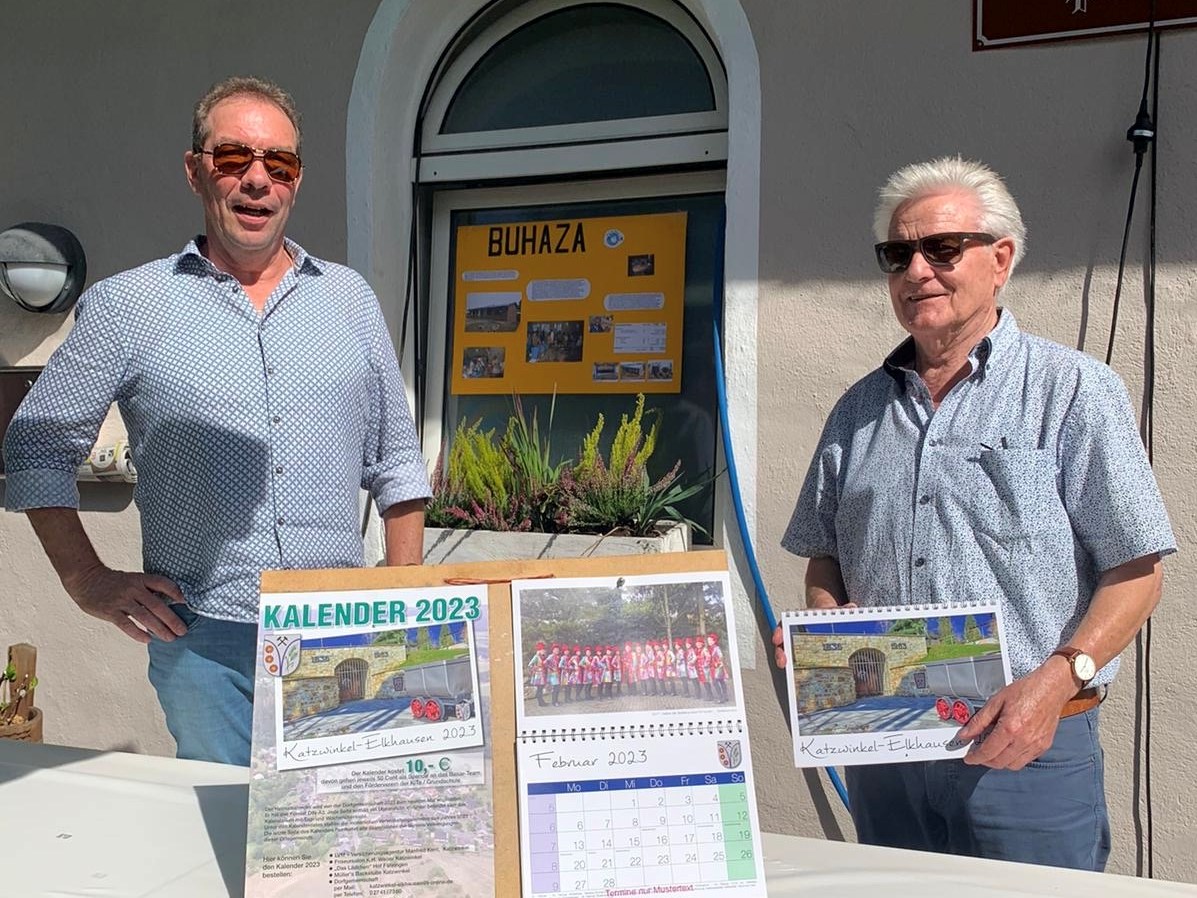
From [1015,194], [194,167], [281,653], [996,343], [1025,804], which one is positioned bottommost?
[1025,804]

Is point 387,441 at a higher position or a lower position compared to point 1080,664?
higher

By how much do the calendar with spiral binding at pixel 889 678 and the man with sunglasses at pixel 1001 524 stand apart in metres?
0.05

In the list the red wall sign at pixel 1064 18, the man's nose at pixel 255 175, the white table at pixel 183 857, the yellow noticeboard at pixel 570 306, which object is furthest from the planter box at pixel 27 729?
the red wall sign at pixel 1064 18

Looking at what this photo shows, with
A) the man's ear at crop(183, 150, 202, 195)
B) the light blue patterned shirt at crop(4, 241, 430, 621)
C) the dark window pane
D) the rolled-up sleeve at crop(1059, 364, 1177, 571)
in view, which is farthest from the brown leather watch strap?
the dark window pane

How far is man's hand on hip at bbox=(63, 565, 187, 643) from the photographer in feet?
6.14

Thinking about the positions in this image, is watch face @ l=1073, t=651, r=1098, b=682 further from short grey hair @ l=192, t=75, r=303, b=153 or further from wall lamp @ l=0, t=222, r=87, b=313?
wall lamp @ l=0, t=222, r=87, b=313

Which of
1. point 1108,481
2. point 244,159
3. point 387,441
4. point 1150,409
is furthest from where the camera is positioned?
point 1150,409

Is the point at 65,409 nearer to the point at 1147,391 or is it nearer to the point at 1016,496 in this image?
the point at 1016,496

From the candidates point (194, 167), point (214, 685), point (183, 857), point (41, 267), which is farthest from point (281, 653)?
point (41, 267)

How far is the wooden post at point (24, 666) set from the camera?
344 cm

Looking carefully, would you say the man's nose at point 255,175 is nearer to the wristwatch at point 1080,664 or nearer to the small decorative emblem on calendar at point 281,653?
the small decorative emblem on calendar at point 281,653

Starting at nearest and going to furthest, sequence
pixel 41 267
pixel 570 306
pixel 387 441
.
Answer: pixel 387 441 < pixel 570 306 < pixel 41 267

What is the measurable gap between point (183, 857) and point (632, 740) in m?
0.63

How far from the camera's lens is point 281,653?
125cm
